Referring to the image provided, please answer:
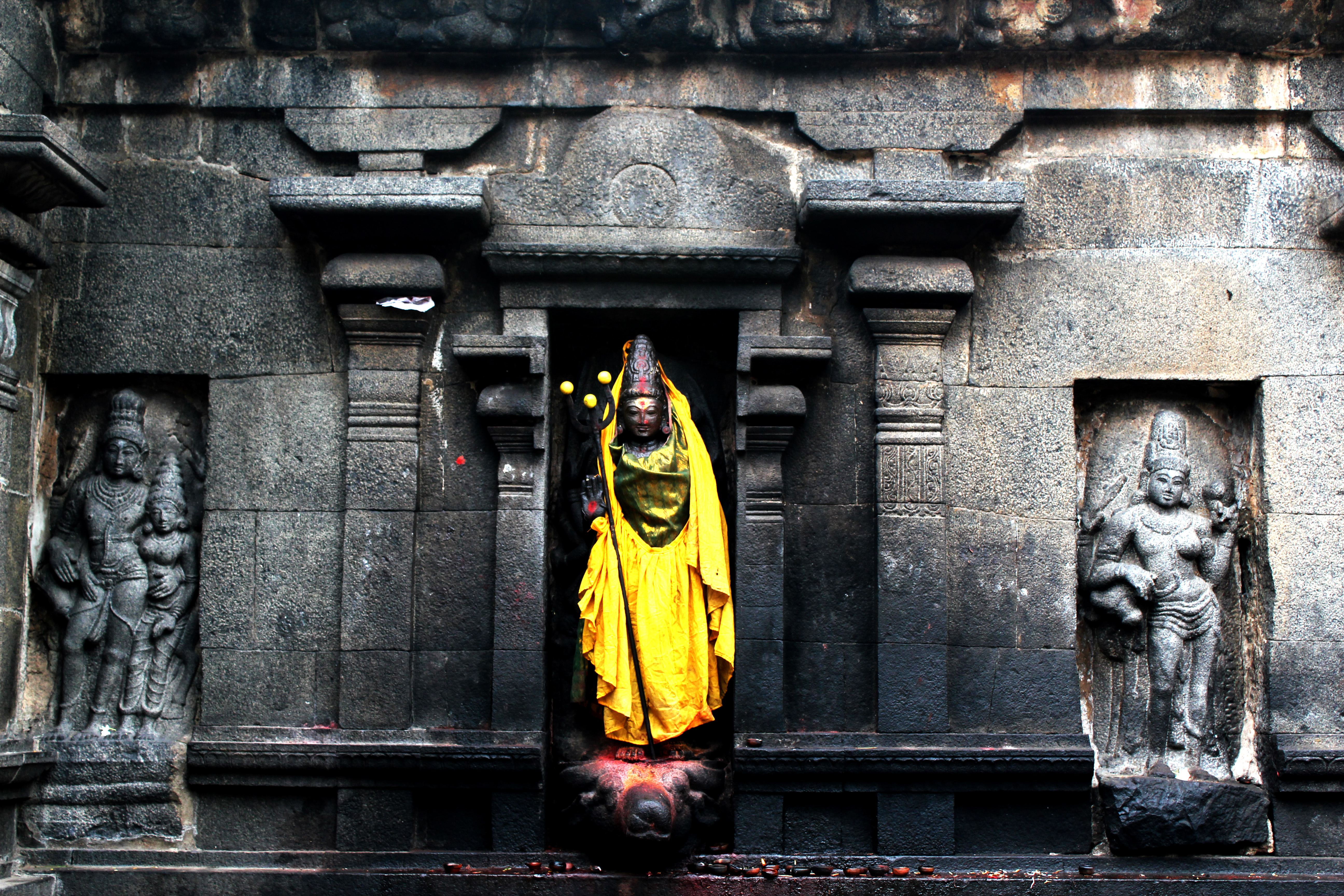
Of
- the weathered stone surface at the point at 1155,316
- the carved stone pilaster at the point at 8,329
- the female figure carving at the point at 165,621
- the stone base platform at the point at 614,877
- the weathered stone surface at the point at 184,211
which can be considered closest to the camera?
the stone base platform at the point at 614,877

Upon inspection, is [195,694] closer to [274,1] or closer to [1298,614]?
[274,1]

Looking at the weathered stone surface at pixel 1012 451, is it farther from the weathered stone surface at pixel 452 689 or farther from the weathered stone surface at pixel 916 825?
the weathered stone surface at pixel 452 689

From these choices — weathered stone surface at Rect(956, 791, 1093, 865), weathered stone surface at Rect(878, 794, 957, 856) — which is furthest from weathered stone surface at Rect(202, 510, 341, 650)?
weathered stone surface at Rect(956, 791, 1093, 865)

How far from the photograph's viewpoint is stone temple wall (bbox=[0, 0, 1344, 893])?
629 centimetres

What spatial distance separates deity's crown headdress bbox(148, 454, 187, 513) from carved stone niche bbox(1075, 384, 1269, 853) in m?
4.70

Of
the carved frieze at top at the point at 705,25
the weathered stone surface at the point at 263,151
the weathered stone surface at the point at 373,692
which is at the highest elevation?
the carved frieze at top at the point at 705,25

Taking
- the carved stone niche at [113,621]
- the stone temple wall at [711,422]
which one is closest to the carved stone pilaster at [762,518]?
the stone temple wall at [711,422]

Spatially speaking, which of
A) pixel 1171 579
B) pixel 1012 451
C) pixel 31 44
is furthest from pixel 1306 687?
pixel 31 44

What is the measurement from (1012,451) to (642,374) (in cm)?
195

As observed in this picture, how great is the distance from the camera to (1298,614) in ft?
21.0

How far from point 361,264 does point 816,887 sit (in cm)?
381

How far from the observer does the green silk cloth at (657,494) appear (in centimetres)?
655

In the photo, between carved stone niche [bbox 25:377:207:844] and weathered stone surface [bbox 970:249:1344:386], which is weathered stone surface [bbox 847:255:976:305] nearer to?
weathered stone surface [bbox 970:249:1344:386]

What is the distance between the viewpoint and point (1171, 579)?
21.1 feet
